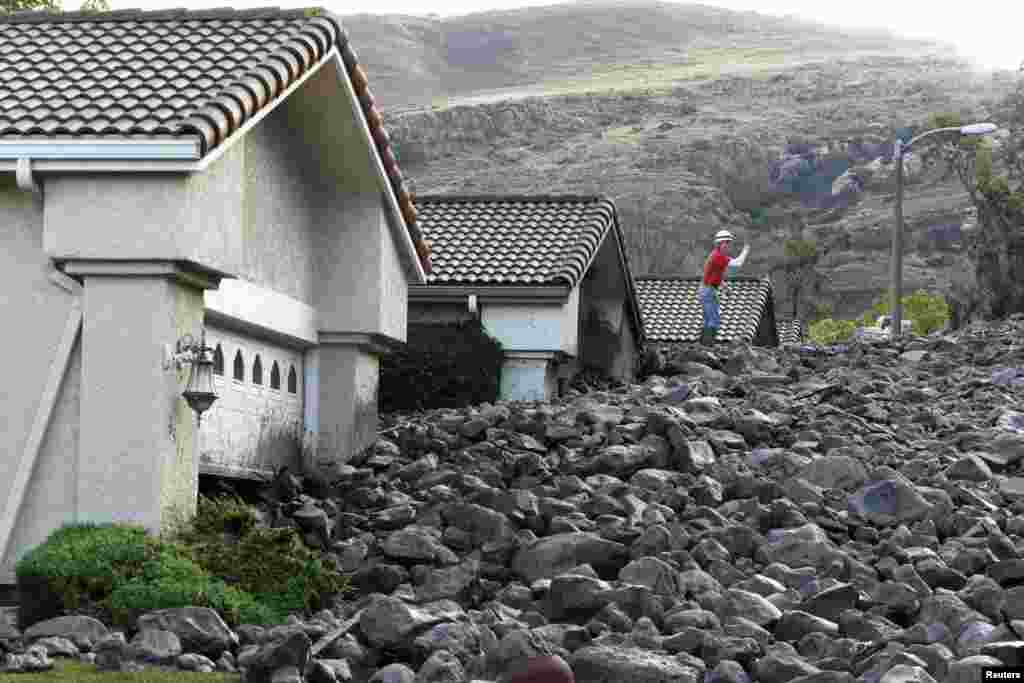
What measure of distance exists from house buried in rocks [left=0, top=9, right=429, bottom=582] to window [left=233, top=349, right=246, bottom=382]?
0.10 feet

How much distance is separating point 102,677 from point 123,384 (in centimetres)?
420

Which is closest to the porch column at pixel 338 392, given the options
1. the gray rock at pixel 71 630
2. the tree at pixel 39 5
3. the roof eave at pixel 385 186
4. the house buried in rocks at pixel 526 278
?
the roof eave at pixel 385 186

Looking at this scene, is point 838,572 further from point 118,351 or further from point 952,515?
point 118,351

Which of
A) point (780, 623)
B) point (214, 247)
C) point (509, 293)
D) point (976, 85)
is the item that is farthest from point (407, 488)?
point (976, 85)

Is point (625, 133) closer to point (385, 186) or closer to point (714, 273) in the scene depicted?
point (714, 273)

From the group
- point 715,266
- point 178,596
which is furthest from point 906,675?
point 715,266

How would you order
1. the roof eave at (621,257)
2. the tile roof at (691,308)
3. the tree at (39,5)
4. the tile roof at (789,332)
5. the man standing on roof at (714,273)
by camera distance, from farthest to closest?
the tile roof at (789,332) < the tile roof at (691,308) < the tree at (39,5) < the roof eave at (621,257) < the man standing on roof at (714,273)

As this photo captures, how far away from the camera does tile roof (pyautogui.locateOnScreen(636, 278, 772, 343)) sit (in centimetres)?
4381

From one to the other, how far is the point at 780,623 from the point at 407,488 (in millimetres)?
7006

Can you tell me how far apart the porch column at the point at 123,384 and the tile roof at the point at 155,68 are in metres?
1.23

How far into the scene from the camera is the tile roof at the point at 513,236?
29.9 m

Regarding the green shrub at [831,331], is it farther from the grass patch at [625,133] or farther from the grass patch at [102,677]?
the grass patch at [625,133]

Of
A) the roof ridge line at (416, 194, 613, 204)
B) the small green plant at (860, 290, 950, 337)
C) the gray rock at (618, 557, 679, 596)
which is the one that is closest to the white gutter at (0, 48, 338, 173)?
the gray rock at (618, 557, 679, 596)

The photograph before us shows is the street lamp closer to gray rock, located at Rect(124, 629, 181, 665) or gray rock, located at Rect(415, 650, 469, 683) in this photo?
gray rock, located at Rect(124, 629, 181, 665)
